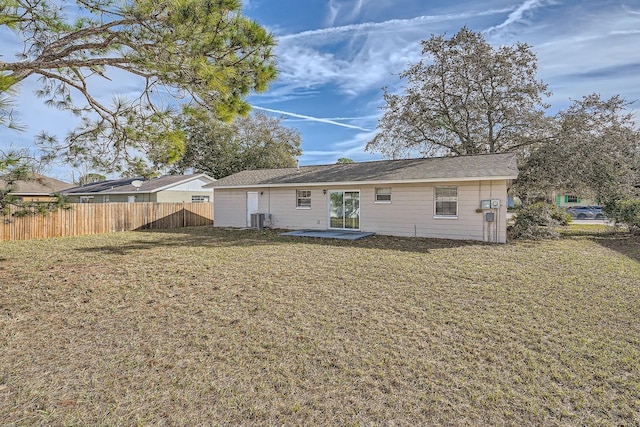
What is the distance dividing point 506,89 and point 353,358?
18006 mm

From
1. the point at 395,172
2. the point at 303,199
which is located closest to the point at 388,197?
the point at 395,172

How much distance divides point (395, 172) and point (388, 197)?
41.9 inches

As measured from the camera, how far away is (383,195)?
1339 cm

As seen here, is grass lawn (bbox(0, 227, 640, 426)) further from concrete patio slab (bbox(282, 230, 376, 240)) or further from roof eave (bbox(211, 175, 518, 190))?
concrete patio slab (bbox(282, 230, 376, 240))

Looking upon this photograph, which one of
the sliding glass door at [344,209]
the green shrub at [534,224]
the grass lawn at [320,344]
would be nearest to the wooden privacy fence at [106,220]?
the grass lawn at [320,344]

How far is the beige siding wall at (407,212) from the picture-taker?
11477 mm

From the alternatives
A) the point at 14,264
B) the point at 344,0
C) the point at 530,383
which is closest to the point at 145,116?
the point at 14,264

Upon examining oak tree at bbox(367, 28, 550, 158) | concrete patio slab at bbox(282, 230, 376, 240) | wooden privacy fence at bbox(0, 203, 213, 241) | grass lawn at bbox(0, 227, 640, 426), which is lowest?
grass lawn at bbox(0, 227, 640, 426)

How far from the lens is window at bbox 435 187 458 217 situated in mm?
12035

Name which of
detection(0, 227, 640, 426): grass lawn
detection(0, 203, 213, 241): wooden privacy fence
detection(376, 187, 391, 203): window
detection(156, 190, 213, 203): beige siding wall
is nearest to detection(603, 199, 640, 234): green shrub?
detection(0, 227, 640, 426): grass lawn

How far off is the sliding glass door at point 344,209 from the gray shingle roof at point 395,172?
30.2 inches

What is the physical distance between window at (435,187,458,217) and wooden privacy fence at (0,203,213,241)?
509 inches

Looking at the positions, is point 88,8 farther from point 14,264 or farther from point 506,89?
point 506,89

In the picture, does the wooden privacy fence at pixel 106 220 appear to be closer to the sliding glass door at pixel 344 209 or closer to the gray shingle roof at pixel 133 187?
the gray shingle roof at pixel 133 187
